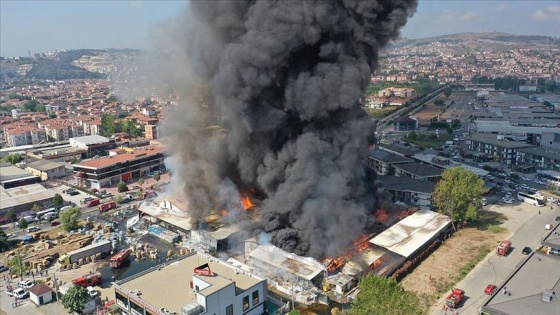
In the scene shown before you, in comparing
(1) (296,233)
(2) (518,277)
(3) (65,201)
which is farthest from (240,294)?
(3) (65,201)

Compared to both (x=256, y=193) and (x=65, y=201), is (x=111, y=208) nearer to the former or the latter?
(x=65, y=201)

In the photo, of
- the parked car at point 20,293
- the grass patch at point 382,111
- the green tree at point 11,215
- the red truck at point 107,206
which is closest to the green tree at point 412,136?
the grass patch at point 382,111

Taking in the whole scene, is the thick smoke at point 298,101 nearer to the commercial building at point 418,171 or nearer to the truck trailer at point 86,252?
the truck trailer at point 86,252

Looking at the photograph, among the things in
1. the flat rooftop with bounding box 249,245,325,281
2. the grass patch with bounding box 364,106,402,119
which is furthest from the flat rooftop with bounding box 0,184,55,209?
the grass patch with bounding box 364,106,402,119

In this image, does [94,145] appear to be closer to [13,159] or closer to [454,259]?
[13,159]

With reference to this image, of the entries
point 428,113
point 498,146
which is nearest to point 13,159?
point 498,146

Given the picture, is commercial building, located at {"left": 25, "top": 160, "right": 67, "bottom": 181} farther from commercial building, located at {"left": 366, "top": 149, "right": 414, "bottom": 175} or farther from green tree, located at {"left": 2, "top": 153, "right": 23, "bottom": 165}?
commercial building, located at {"left": 366, "top": 149, "right": 414, "bottom": 175}
